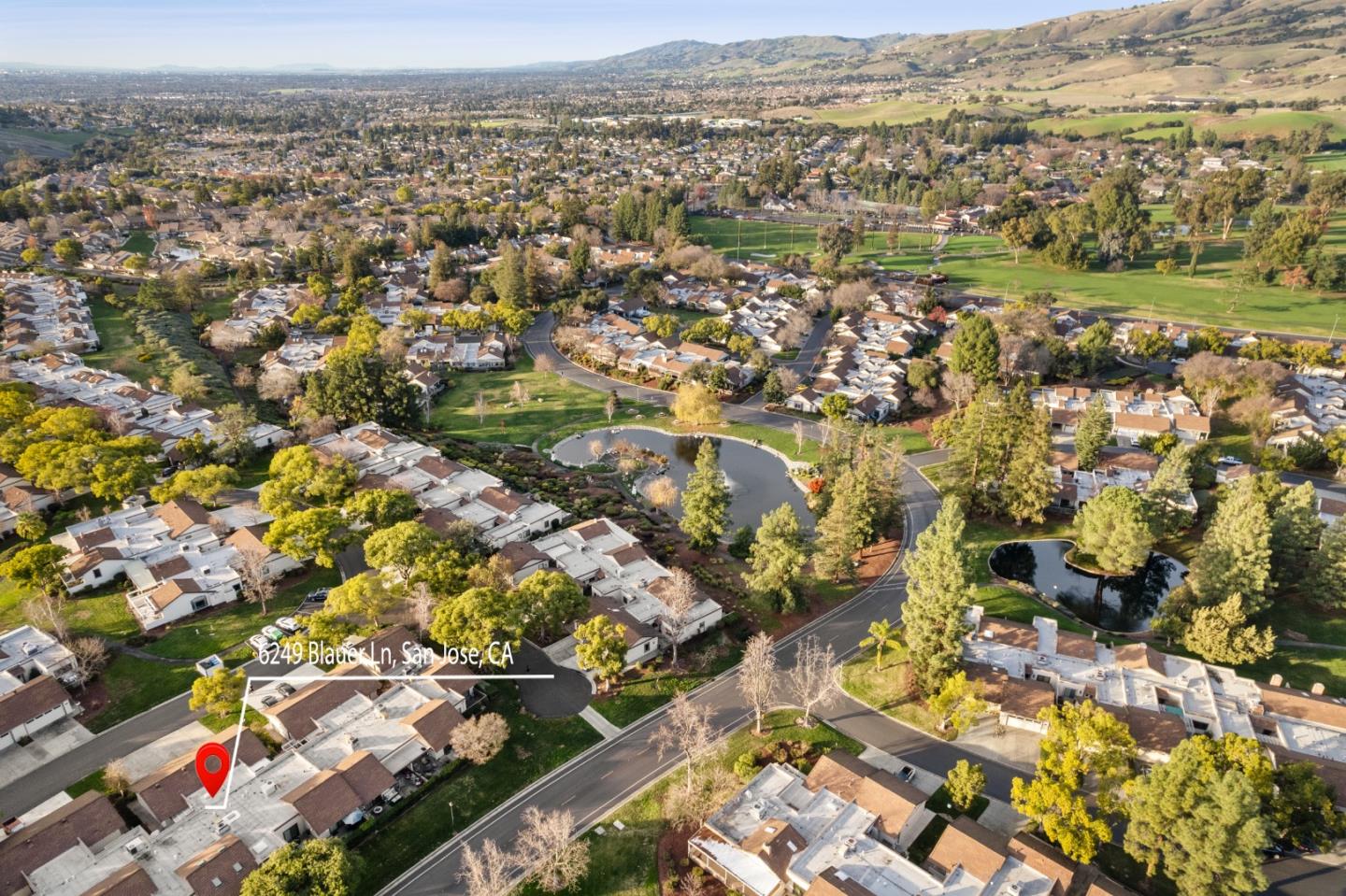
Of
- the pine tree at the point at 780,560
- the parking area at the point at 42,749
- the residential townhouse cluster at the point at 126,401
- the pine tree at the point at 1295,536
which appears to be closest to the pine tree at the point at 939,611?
the pine tree at the point at 780,560

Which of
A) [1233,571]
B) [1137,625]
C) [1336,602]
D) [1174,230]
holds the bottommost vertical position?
[1137,625]

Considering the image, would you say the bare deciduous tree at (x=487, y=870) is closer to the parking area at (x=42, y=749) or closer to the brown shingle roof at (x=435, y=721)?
the brown shingle roof at (x=435, y=721)

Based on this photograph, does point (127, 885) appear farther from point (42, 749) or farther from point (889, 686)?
point (889, 686)

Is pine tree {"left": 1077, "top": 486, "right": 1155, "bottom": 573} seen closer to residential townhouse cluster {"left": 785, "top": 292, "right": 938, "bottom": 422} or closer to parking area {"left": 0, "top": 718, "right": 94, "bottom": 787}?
residential townhouse cluster {"left": 785, "top": 292, "right": 938, "bottom": 422}

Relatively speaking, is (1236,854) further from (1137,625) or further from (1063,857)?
(1137,625)

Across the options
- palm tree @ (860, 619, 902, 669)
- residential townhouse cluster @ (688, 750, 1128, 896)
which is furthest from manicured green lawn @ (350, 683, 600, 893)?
palm tree @ (860, 619, 902, 669)

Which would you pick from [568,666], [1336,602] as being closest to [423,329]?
[568,666]
